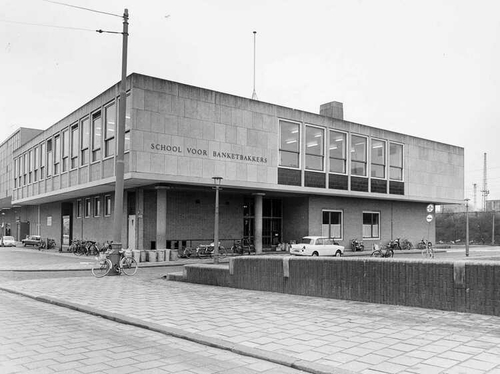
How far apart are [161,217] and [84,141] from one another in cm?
868

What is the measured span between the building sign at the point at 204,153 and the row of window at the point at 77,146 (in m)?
1.71

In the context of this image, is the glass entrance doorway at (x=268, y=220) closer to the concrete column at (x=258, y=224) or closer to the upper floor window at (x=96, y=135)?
the concrete column at (x=258, y=224)

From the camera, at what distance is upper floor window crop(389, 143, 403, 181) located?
123 ft

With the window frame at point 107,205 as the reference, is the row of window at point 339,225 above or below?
below

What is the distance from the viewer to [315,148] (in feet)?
107

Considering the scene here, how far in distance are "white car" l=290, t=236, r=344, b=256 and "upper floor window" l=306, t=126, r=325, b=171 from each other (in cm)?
533

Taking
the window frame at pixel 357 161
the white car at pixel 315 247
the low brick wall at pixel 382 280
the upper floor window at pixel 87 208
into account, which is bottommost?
the white car at pixel 315 247

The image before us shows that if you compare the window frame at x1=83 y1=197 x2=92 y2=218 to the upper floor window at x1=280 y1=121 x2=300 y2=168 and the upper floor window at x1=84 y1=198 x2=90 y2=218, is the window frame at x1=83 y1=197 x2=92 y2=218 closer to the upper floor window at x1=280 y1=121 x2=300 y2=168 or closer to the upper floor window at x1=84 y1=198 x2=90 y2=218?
the upper floor window at x1=84 y1=198 x2=90 y2=218

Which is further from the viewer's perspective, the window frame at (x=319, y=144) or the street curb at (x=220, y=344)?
the window frame at (x=319, y=144)

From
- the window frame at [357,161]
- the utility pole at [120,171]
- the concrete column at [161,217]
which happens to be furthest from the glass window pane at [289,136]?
the utility pole at [120,171]

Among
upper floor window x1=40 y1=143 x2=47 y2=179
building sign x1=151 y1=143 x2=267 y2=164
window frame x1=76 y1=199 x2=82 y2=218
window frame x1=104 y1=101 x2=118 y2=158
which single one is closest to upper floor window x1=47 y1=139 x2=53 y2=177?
upper floor window x1=40 y1=143 x2=47 y2=179

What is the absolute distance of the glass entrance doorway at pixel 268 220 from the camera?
32.0 metres

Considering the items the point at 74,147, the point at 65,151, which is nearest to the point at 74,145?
the point at 74,147

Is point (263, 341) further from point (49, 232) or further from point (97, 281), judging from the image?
point (49, 232)
